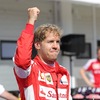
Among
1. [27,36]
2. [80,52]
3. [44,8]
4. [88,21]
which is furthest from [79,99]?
[88,21]

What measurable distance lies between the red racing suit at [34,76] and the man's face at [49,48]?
4cm

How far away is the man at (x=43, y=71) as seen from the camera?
1.83 meters

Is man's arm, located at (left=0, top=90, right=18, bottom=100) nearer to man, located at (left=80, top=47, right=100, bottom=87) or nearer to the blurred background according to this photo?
the blurred background

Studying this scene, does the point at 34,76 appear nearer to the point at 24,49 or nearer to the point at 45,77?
the point at 45,77

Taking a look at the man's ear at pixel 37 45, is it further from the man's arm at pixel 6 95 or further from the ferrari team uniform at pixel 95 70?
the ferrari team uniform at pixel 95 70

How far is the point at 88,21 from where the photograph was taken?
245 inches

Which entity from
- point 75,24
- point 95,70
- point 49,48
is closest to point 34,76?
point 49,48

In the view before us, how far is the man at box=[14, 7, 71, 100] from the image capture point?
1.83 meters

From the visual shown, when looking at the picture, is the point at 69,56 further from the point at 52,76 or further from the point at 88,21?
the point at 52,76

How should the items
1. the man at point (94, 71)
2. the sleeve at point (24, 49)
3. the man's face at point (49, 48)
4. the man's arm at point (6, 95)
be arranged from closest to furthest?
1. the sleeve at point (24, 49)
2. the man's face at point (49, 48)
3. the man's arm at point (6, 95)
4. the man at point (94, 71)

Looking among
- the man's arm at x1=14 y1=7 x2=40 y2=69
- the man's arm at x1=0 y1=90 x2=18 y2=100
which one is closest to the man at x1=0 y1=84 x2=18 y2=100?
the man's arm at x1=0 y1=90 x2=18 y2=100

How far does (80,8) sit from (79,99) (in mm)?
2575

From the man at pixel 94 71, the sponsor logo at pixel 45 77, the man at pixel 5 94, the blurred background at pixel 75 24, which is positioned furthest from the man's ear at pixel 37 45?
the man at pixel 94 71

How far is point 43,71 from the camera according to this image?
1938 mm
